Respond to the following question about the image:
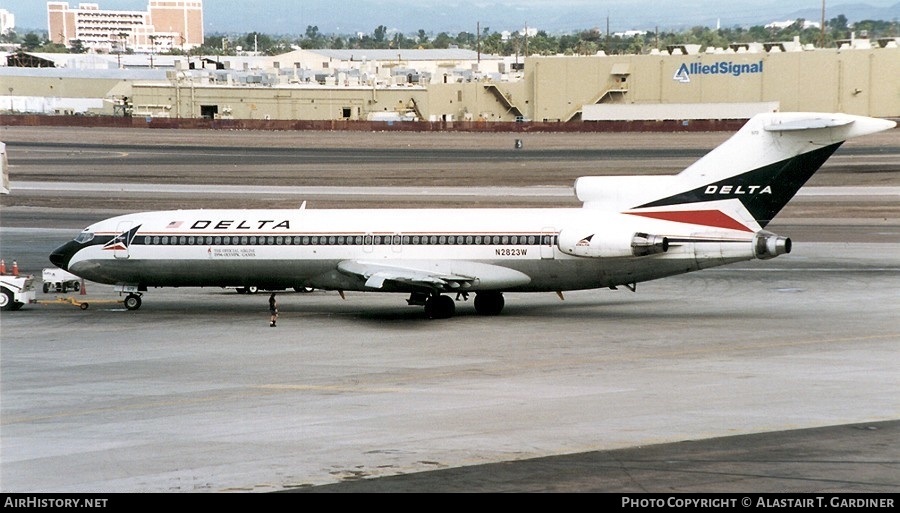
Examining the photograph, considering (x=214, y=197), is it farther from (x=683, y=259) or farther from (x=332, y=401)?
(x=332, y=401)

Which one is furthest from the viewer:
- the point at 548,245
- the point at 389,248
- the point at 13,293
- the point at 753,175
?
the point at 13,293

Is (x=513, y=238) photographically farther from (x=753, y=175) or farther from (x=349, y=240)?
(x=753, y=175)

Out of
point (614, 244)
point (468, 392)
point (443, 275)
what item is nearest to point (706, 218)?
point (614, 244)

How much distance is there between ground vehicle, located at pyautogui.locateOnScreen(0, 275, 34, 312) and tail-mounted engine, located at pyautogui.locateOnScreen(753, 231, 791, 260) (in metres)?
24.0

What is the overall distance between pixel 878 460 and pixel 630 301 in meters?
22.0

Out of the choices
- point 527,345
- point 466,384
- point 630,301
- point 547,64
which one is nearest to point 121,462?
point 466,384

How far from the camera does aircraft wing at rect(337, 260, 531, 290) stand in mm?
36156

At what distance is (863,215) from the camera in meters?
65.1

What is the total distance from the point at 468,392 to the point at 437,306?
37.9ft

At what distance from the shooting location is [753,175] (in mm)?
35344

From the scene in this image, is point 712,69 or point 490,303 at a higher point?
point 712,69

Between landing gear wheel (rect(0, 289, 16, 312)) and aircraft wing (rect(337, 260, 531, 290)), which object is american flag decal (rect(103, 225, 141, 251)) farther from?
aircraft wing (rect(337, 260, 531, 290))

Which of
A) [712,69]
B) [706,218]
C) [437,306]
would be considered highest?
[712,69]

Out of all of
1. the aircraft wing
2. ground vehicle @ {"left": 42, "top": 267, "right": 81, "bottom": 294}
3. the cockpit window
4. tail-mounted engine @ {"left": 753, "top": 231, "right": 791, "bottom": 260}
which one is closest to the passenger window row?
the aircraft wing
